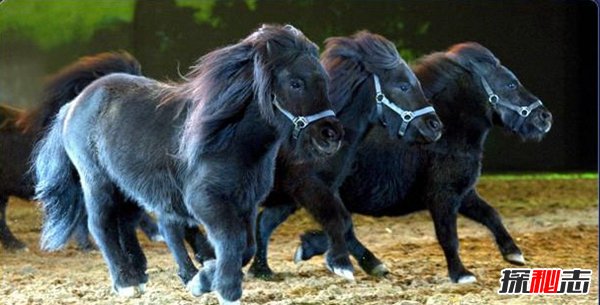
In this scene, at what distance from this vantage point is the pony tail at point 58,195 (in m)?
4.61

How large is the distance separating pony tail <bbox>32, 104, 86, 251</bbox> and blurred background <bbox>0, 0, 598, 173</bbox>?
0.84 m

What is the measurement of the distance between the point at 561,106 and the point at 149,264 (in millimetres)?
3262

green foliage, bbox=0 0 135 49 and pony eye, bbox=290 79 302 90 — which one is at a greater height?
pony eye, bbox=290 79 302 90

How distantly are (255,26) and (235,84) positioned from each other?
1.80 metres

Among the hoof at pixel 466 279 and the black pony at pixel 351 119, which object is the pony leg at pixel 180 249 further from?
the hoof at pixel 466 279

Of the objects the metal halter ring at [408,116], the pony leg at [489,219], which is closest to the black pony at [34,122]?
the metal halter ring at [408,116]

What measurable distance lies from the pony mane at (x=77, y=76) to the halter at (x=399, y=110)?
A: 132cm

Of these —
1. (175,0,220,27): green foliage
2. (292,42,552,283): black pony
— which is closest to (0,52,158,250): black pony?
(175,0,220,27): green foliage

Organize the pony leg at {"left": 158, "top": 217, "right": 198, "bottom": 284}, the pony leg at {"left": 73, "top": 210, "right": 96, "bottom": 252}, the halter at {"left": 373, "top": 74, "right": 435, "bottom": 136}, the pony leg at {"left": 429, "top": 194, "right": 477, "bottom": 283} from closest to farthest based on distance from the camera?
the pony leg at {"left": 158, "top": 217, "right": 198, "bottom": 284} → the halter at {"left": 373, "top": 74, "right": 435, "bottom": 136} → the pony leg at {"left": 73, "top": 210, "right": 96, "bottom": 252} → the pony leg at {"left": 429, "top": 194, "right": 477, "bottom": 283}

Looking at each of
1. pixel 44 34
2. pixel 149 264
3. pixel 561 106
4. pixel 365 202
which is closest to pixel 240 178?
pixel 365 202

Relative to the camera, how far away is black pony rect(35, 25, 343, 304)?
12.0 ft

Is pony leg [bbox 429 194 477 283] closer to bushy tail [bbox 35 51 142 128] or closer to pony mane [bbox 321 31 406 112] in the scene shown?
pony mane [bbox 321 31 406 112]

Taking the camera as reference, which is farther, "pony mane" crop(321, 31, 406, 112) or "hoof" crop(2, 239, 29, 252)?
"hoof" crop(2, 239, 29, 252)

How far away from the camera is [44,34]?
5484mm
